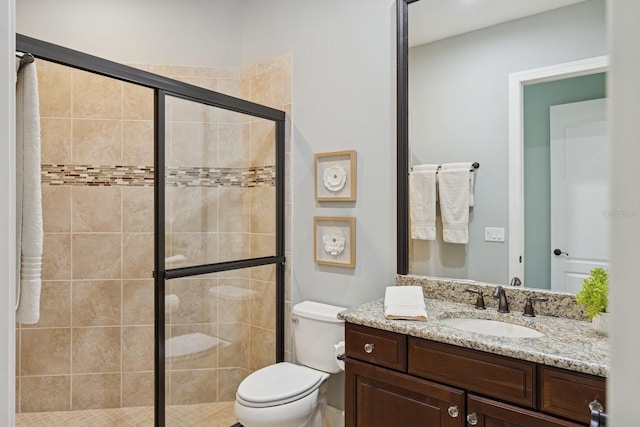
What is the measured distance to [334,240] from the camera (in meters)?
2.32

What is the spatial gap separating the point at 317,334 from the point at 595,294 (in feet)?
4.31

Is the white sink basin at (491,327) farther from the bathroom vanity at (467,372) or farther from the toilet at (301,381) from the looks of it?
the toilet at (301,381)

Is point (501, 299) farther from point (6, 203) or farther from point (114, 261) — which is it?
point (114, 261)

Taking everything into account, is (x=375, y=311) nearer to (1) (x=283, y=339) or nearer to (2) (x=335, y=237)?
(2) (x=335, y=237)

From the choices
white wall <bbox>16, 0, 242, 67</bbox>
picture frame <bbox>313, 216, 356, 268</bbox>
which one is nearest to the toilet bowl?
picture frame <bbox>313, 216, 356, 268</bbox>

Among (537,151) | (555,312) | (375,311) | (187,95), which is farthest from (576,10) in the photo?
(187,95)

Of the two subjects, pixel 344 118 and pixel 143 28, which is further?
pixel 143 28

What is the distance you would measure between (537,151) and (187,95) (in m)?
1.63

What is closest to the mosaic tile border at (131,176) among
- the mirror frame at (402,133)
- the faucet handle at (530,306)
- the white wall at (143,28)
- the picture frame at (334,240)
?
the picture frame at (334,240)

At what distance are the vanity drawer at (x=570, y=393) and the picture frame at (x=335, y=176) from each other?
1.28 meters

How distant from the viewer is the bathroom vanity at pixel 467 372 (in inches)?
47.5

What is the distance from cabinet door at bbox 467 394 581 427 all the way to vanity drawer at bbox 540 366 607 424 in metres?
0.03

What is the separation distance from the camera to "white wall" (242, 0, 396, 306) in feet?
6.96

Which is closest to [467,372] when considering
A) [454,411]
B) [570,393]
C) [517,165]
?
[454,411]
